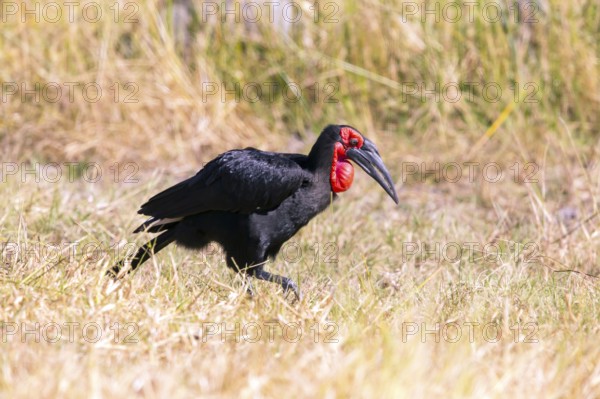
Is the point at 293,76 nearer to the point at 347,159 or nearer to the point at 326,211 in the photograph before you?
the point at 326,211

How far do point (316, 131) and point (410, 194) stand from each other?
1.03 metres

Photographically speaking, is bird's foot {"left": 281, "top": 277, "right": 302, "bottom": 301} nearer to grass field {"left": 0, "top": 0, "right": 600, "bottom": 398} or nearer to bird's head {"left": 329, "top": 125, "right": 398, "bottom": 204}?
grass field {"left": 0, "top": 0, "right": 600, "bottom": 398}

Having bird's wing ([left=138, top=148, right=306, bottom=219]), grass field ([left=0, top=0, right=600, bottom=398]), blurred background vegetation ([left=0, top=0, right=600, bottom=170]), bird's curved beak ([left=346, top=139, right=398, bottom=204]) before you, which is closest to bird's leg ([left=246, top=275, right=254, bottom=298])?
grass field ([left=0, top=0, right=600, bottom=398])

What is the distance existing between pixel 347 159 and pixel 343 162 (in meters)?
0.05

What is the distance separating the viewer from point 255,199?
4.29 meters

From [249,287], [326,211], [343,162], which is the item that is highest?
[343,162]

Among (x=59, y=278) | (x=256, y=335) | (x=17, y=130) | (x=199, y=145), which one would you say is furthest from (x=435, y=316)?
(x=17, y=130)

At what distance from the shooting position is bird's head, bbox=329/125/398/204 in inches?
175

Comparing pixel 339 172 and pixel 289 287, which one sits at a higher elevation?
pixel 339 172

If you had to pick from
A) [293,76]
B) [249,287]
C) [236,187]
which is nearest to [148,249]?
[236,187]

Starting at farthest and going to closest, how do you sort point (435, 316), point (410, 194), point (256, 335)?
1. point (410, 194)
2. point (435, 316)
3. point (256, 335)

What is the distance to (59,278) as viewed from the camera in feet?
12.0

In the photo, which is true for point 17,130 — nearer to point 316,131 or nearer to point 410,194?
point 316,131

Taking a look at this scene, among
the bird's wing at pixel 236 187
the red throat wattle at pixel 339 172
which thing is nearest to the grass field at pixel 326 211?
the bird's wing at pixel 236 187
